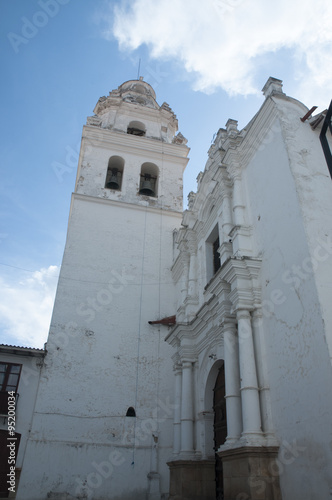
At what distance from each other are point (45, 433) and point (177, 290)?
16.0 ft

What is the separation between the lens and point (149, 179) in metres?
14.3

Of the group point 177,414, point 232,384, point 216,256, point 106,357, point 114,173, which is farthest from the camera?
point 114,173

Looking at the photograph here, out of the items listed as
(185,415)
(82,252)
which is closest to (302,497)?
(185,415)

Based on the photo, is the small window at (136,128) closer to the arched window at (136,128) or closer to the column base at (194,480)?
the arched window at (136,128)

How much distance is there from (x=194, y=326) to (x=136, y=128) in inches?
378

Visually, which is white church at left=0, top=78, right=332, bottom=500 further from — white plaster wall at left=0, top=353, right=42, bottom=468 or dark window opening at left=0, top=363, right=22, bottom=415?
dark window opening at left=0, top=363, right=22, bottom=415

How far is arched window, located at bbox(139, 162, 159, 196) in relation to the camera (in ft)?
45.0

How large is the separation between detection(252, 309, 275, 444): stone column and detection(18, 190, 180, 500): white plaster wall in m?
4.52

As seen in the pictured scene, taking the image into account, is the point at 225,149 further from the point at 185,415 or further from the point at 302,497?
the point at 302,497

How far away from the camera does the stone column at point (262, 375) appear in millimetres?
5648

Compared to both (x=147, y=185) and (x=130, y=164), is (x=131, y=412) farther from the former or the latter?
(x=130, y=164)

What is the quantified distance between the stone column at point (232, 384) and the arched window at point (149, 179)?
7.70 metres

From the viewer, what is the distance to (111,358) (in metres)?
10.2

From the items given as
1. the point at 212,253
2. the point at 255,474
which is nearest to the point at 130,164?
the point at 212,253
